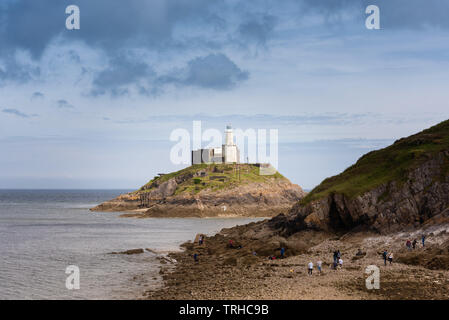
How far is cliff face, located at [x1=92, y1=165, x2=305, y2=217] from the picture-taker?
127 meters

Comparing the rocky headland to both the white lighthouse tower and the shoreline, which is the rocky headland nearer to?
the shoreline

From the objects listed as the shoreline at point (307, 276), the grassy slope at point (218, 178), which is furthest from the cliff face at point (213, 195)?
the shoreline at point (307, 276)

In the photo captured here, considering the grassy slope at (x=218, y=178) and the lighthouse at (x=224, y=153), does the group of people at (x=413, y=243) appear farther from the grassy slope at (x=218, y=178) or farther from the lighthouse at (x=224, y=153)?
the lighthouse at (x=224, y=153)

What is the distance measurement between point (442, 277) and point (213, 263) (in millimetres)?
21963

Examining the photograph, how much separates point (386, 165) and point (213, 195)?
3015 inches

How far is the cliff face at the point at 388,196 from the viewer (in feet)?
163

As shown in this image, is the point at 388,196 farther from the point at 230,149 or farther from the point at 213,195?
the point at 230,149

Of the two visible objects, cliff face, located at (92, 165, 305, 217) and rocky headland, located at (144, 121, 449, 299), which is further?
cliff face, located at (92, 165, 305, 217)

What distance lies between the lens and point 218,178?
148 m

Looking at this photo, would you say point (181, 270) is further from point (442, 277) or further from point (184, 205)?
point (184, 205)
